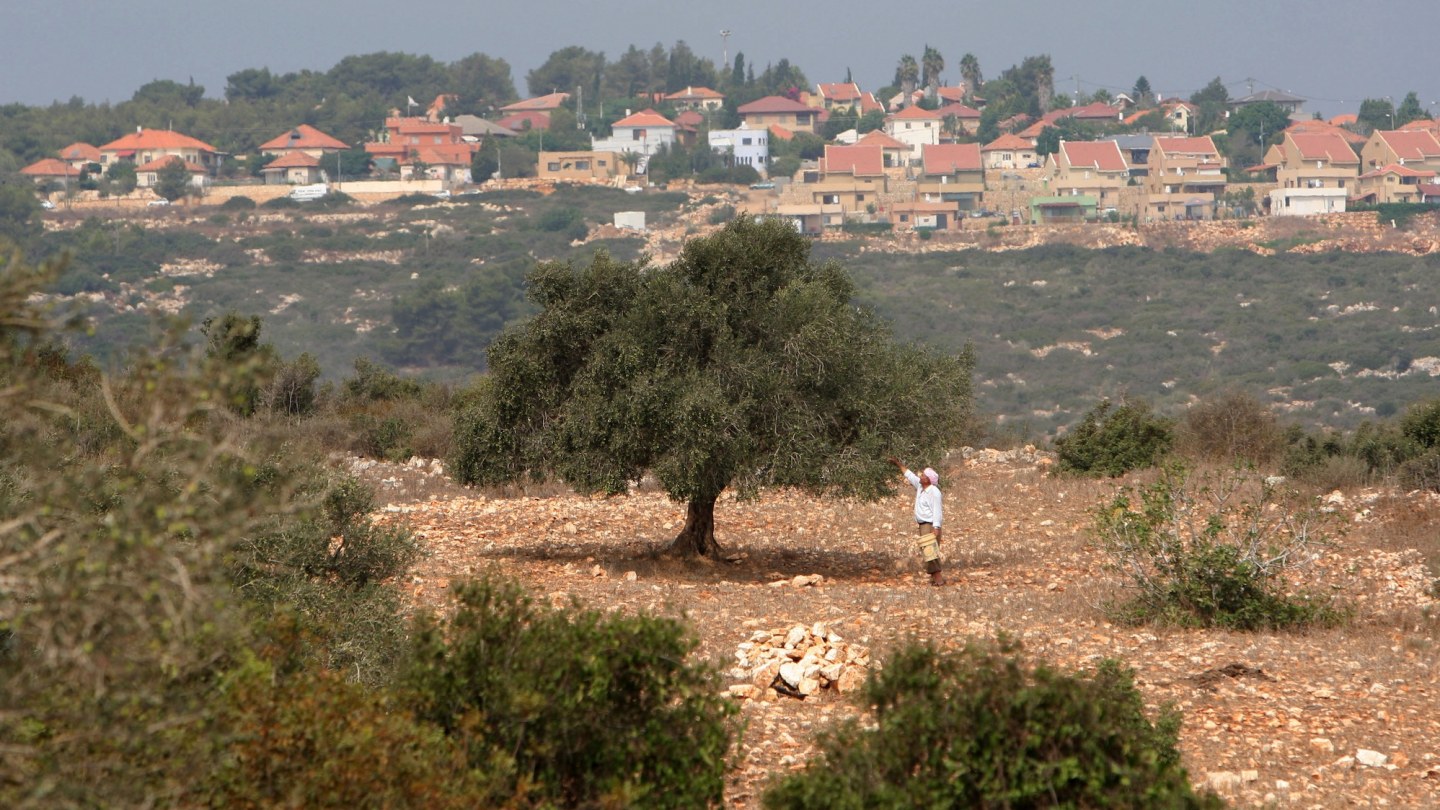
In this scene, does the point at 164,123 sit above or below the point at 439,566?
above

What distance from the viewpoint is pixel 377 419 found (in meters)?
25.3

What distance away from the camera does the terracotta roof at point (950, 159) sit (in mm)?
116938

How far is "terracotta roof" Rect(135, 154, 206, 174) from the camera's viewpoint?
12012cm

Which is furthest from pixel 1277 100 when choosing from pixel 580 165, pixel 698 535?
pixel 698 535

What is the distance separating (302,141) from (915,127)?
182ft

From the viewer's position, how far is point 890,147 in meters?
126

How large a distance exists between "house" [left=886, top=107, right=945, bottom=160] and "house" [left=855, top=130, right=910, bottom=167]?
4234 mm

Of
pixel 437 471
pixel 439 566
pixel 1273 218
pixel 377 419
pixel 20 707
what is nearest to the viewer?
pixel 20 707

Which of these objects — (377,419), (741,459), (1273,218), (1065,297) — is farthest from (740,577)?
(1273,218)

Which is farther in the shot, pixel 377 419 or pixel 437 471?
pixel 377 419

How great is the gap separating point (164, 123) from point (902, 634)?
487ft

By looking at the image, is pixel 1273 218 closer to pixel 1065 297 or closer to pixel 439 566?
pixel 1065 297

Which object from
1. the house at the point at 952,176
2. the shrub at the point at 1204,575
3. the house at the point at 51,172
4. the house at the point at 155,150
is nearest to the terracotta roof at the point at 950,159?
the house at the point at 952,176

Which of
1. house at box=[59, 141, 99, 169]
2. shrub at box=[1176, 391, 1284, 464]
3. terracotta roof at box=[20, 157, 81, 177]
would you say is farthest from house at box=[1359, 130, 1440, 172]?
house at box=[59, 141, 99, 169]
